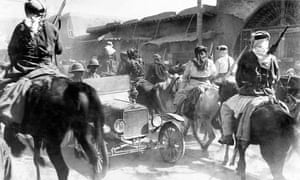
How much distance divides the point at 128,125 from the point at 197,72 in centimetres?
175

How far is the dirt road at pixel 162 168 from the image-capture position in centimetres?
424

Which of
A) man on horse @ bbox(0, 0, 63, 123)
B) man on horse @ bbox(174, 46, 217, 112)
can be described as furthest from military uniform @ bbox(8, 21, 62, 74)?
man on horse @ bbox(174, 46, 217, 112)

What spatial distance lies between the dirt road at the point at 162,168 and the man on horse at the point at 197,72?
110 centimetres

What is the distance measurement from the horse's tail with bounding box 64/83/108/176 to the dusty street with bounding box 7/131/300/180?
1081mm

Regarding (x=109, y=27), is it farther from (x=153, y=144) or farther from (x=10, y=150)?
(x=10, y=150)

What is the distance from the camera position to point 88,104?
10.3ft

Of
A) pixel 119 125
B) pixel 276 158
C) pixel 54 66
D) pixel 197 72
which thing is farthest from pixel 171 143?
pixel 54 66

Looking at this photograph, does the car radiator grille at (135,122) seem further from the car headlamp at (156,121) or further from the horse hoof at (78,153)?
the horse hoof at (78,153)

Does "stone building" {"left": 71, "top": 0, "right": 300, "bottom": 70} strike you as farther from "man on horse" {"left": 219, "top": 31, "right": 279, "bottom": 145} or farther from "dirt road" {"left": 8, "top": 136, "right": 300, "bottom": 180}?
"man on horse" {"left": 219, "top": 31, "right": 279, "bottom": 145}

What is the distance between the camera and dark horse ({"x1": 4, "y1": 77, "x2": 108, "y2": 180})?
3.09 meters

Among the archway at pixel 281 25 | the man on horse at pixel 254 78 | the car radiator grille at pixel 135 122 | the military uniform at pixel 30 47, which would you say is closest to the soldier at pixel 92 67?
the car radiator grille at pixel 135 122

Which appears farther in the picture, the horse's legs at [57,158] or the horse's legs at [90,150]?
the horse's legs at [57,158]

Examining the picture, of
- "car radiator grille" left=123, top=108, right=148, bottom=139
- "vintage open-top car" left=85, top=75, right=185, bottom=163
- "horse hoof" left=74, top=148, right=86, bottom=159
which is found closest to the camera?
"horse hoof" left=74, top=148, right=86, bottom=159

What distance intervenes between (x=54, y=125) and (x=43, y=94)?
31 cm
